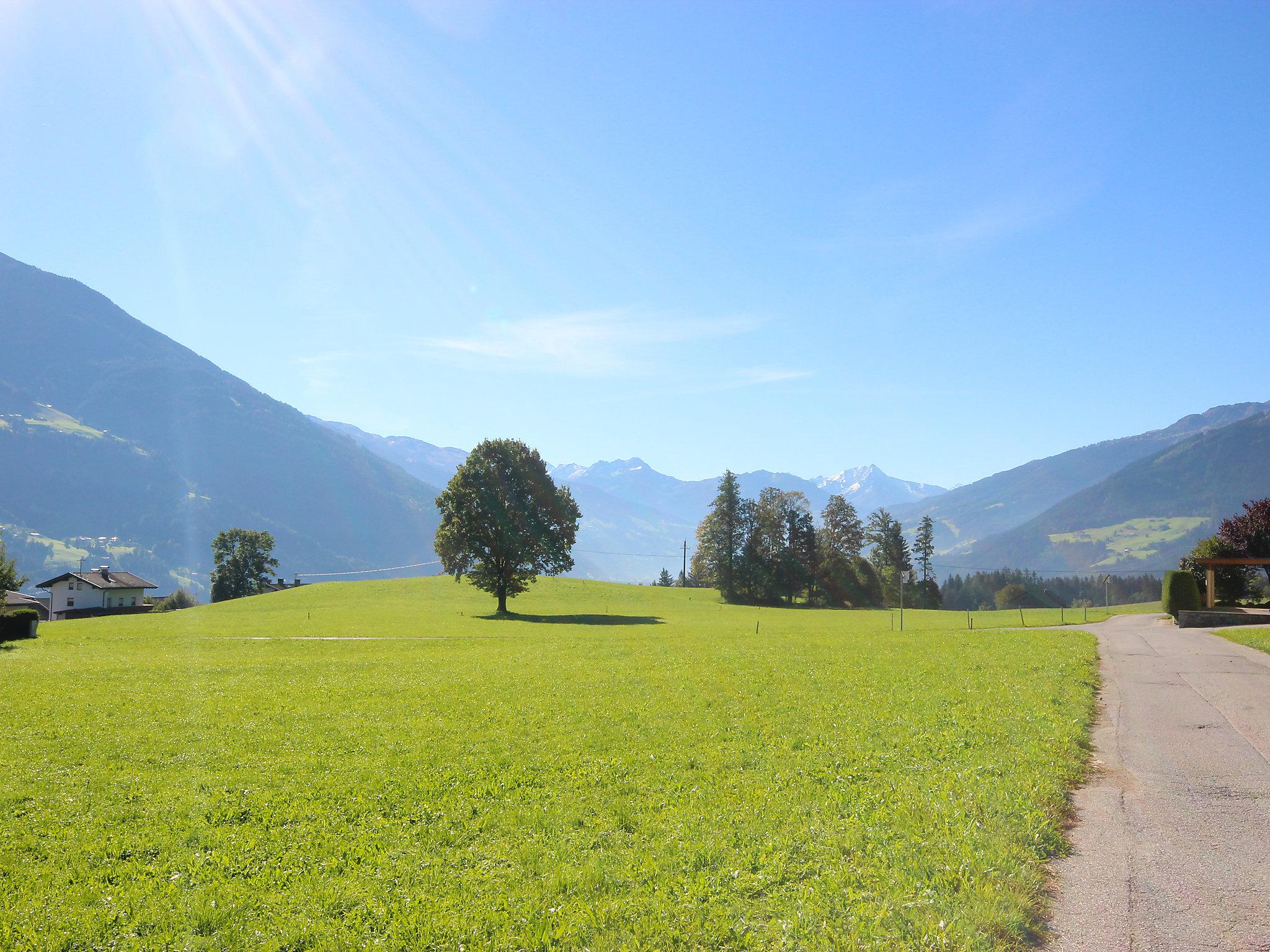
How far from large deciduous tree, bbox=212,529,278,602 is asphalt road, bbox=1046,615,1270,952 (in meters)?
121

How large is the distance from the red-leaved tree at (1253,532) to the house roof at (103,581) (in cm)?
13969

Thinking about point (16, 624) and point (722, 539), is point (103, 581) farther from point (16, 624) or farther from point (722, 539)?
point (722, 539)

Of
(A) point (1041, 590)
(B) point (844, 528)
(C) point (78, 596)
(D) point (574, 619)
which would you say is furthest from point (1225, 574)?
(C) point (78, 596)

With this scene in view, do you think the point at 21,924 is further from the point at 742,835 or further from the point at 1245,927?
the point at 1245,927

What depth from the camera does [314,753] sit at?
514 inches

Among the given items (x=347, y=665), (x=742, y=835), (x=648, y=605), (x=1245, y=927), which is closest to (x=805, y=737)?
(x=742, y=835)

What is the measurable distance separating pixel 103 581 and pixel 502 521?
317ft

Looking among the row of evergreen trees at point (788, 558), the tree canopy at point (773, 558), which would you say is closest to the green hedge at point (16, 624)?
the tree canopy at point (773, 558)

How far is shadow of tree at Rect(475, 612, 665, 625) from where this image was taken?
191 ft

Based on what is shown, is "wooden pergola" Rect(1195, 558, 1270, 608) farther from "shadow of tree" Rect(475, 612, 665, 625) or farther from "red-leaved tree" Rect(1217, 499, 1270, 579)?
"shadow of tree" Rect(475, 612, 665, 625)

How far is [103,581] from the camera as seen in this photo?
119 m

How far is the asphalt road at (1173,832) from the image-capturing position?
6.16 m

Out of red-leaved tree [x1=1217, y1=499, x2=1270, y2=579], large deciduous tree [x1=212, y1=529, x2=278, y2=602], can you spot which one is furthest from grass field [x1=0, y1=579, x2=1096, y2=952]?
large deciduous tree [x1=212, y1=529, x2=278, y2=602]

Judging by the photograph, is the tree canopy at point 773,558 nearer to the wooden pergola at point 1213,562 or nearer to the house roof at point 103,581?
the wooden pergola at point 1213,562
